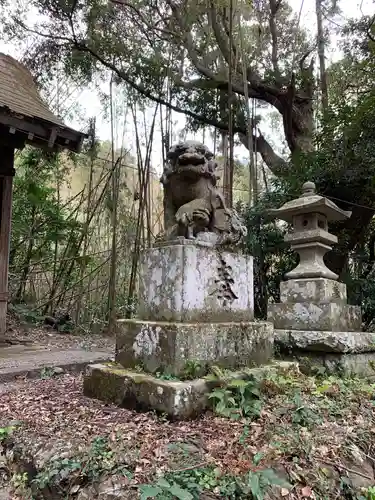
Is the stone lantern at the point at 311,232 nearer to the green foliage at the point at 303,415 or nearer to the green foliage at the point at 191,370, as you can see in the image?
the green foliage at the point at 303,415

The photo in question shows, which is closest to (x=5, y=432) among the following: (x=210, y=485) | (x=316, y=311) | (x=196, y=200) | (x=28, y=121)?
(x=210, y=485)

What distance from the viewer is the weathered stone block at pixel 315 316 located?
10.3 feet

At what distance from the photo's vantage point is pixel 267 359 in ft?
8.75

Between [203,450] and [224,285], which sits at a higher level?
[224,285]

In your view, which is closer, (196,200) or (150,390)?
(150,390)

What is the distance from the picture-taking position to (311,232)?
3490 mm

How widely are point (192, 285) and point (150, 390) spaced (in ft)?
2.14

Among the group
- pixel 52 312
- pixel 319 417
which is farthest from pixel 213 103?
pixel 319 417

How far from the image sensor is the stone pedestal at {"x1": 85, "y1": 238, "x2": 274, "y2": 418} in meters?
2.15

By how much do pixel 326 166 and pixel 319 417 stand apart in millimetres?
4762

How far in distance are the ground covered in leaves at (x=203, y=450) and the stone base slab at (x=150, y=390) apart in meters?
0.06

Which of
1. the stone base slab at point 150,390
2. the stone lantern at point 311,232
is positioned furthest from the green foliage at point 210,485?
the stone lantern at point 311,232

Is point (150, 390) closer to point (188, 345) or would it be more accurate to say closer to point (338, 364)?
point (188, 345)

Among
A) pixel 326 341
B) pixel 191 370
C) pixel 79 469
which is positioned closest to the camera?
pixel 79 469
